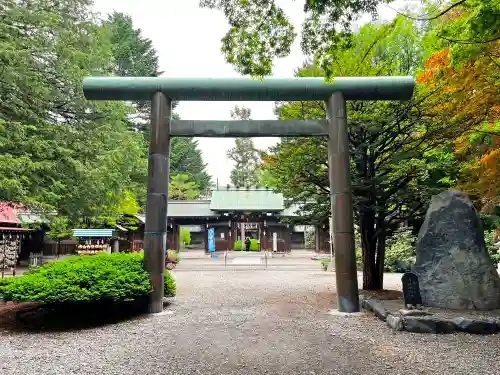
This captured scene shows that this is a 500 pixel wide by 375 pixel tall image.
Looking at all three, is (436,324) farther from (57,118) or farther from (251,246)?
(251,246)

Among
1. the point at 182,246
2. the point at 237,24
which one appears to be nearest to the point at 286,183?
the point at 237,24

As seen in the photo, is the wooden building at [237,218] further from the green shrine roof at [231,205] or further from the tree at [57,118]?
the tree at [57,118]

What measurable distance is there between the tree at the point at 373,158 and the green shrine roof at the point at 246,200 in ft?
64.8

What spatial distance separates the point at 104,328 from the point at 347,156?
557 centimetres

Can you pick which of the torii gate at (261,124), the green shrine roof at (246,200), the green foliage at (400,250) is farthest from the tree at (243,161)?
the torii gate at (261,124)

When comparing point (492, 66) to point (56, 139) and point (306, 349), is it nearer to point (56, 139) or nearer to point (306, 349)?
point (306, 349)

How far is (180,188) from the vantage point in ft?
133

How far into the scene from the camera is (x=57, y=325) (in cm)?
621

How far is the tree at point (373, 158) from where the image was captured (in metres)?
8.53

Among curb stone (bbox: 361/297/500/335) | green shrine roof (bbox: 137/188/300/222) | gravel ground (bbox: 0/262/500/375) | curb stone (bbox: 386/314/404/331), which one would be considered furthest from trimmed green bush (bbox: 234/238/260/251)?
curb stone (bbox: 361/297/500/335)

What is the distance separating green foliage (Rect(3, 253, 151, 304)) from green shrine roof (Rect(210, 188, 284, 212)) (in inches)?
899

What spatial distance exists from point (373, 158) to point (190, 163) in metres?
37.2

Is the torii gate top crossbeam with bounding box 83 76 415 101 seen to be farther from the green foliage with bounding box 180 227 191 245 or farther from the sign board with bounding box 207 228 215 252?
the green foliage with bounding box 180 227 191 245

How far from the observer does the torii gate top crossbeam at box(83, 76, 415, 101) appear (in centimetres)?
744
